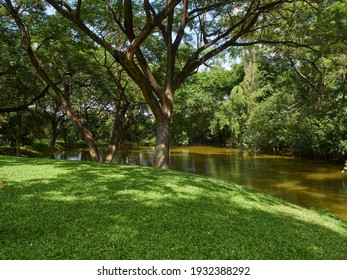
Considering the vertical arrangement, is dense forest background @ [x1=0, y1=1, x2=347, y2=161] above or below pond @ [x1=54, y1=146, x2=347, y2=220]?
above

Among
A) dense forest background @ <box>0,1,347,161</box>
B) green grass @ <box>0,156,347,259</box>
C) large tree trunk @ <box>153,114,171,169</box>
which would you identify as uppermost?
dense forest background @ <box>0,1,347,161</box>

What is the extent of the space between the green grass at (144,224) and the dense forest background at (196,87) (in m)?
7.01

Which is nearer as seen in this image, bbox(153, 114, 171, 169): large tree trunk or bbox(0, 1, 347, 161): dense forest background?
bbox(153, 114, 171, 169): large tree trunk

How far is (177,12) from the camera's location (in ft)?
41.4

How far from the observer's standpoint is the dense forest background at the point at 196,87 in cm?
1187

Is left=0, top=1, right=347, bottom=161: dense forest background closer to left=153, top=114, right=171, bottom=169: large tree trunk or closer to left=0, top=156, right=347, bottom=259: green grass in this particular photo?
left=153, top=114, right=171, bottom=169: large tree trunk

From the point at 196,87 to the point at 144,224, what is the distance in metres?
32.5

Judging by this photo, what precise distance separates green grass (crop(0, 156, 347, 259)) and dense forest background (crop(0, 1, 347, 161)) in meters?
7.01

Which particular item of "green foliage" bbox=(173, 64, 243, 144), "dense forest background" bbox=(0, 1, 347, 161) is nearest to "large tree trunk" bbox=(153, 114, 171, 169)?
"dense forest background" bbox=(0, 1, 347, 161)

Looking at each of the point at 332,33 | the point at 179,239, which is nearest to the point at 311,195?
the point at 332,33

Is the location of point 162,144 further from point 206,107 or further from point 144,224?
point 206,107

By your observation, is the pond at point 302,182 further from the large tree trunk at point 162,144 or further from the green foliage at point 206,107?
the green foliage at point 206,107

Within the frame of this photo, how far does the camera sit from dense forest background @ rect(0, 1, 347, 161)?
11867 millimetres

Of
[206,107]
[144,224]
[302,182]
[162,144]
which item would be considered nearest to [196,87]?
[206,107]
